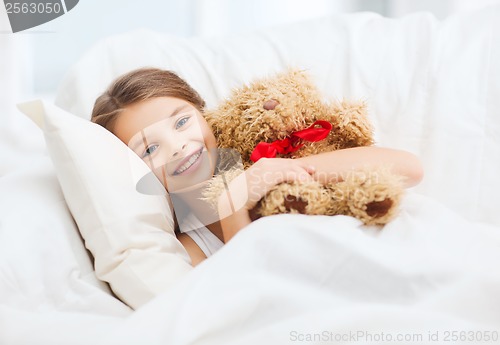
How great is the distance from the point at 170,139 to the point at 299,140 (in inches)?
9.3

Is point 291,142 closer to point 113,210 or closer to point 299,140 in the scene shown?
point 299,140

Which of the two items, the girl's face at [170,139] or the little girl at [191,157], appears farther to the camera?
the girl's face at [170,139]

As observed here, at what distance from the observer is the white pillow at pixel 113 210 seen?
0.86 m

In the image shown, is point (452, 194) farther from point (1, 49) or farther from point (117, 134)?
point (1, 49)

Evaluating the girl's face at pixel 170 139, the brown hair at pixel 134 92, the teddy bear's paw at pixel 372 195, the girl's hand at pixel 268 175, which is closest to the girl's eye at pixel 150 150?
the girl's face at pixel 170 139

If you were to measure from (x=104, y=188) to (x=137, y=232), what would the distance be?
9 cm

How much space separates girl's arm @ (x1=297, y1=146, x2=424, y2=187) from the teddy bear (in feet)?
0.06

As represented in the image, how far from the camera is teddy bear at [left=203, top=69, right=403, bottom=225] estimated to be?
33.3 inches

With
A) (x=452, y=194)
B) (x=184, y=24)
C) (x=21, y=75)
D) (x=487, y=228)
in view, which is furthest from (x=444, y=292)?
(x=184, y=24)

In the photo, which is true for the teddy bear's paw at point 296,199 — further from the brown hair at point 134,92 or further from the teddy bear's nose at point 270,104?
the brown hair at point 134,92

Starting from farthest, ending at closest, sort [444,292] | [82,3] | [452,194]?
1. [82,3]
2. [452,194]
3. [444,292]

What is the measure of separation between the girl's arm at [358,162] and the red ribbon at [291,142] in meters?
0.04

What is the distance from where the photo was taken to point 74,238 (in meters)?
0.93

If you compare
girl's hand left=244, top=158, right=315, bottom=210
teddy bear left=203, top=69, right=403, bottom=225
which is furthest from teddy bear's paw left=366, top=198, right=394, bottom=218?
girl's hand left=244, top=158, right=315, bottom=210
